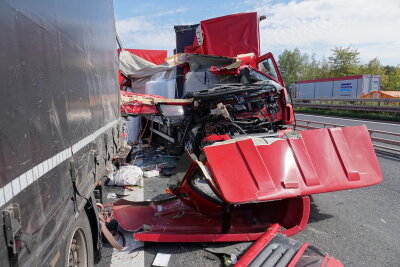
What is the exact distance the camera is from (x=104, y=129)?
3.53 meters

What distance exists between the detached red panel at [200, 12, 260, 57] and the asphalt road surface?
18.5 ft

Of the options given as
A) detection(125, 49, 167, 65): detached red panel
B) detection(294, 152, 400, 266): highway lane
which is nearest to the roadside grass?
detection(125, 49, 167, 65): detached red panel

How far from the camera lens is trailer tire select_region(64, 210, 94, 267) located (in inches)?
89.7

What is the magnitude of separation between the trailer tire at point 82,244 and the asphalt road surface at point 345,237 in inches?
29.0

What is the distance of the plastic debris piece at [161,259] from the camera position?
3174 mm

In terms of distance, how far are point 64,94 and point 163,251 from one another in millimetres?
2197

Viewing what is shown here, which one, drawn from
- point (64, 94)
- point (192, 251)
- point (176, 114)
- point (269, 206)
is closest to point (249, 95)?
point (176, 114)

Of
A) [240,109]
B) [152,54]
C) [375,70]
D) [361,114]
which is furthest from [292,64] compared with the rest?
[240,109]

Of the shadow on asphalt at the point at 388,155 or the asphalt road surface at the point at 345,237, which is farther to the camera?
the shadow on asphalt at the point at 388,155

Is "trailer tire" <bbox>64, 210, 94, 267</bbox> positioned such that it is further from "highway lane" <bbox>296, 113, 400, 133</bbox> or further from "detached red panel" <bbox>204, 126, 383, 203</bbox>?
"highway lane" <bbox>296, 113, 400, 133</bbox>

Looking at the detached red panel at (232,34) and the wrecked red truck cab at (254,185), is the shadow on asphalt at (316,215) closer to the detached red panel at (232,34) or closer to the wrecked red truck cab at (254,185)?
the wrecked red truck cab at (254,185)

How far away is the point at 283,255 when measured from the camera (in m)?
2.97

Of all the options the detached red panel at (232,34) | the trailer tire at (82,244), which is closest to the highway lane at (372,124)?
the detached red panel at (232,34)

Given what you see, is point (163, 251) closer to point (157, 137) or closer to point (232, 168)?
point (232, 168)
